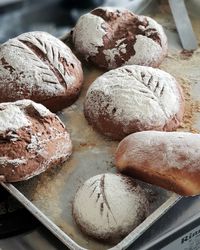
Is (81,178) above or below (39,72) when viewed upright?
below

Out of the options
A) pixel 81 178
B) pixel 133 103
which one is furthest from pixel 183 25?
pixel 81 178

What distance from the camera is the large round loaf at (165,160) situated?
82 cm

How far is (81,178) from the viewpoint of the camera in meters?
Answer: 0.92

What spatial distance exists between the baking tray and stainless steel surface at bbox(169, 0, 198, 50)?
7 centimetres

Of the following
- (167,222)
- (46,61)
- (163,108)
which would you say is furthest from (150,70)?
(167,222)

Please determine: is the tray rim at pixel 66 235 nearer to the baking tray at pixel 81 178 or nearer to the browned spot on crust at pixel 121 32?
the baking tray at pixel 81 178

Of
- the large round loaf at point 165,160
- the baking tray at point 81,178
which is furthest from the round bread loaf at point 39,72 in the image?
the large round loaf at point 165,160

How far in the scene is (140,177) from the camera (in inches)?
33.9

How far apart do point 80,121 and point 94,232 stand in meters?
0.31

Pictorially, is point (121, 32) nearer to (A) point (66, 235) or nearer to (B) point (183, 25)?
(B) point (183, 25)

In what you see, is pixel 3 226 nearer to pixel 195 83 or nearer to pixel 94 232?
pixel 94 232

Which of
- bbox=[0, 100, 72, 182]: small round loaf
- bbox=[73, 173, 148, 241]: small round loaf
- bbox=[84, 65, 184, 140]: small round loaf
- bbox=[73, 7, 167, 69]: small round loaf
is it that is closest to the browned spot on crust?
bbox=[73, 7, 167, 69]: small round loaf

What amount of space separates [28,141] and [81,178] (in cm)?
12

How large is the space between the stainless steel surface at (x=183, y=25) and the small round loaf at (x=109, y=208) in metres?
0.54
